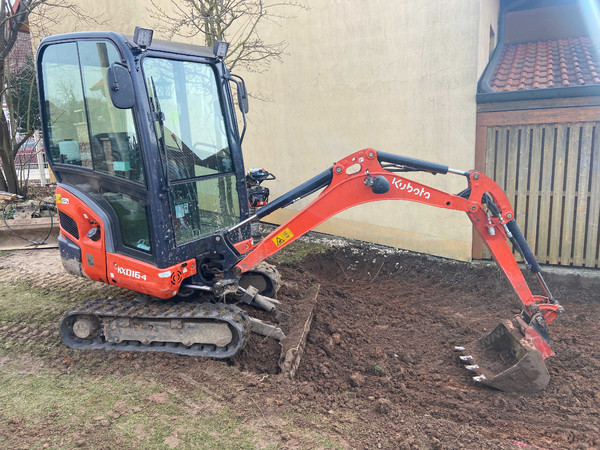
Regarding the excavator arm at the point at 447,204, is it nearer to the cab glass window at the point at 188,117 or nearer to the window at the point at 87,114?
the cab glass window at the point at 188,117

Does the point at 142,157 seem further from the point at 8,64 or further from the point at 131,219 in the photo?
the point at 8,64

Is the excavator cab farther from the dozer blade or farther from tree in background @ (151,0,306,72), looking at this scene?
tree in background @ (151,0,306,72)

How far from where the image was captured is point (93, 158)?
4277 millimetres

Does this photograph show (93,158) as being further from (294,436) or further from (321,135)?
(321,135)

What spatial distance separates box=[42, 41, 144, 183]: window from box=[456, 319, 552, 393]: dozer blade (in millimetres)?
3403

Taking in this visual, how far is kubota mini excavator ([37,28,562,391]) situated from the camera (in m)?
4.01

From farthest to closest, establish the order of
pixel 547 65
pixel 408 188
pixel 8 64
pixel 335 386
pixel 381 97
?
pixel 8 64 → pixel 381 97 → pixel 547 65 → pixel 408 188 → pixel 335 386

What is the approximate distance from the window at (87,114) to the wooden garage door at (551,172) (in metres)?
5.46

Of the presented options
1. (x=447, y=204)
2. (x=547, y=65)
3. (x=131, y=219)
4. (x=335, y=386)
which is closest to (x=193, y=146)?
(x=131, y=219)

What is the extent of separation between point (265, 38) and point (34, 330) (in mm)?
6974

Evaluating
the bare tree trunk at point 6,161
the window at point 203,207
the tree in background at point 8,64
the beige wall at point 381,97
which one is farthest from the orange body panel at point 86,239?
the bare tree trunk at point 6,161

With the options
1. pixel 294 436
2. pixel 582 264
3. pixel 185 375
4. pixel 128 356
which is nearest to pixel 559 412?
pixel 294 436

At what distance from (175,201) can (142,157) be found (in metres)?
0.47

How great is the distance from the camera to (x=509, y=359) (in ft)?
13.8
